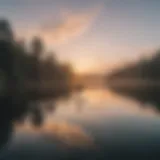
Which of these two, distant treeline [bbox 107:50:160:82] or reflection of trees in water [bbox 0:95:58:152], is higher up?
distant treeline [bbox 107:50:160:82]

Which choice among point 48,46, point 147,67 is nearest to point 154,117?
point 147,67

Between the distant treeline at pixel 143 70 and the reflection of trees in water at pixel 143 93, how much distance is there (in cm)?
6

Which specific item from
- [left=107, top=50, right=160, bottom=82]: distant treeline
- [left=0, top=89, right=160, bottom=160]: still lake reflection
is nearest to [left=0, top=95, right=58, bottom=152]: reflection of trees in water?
[left=0, top=89, right=160, bottom=160]: still lake reflection

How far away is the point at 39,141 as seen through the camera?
141 centimetres

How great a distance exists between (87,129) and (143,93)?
0.33 m

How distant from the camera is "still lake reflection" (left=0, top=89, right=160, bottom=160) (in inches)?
54.6

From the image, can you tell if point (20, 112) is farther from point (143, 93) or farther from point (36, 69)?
point (143, 93)

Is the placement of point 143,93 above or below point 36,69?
below

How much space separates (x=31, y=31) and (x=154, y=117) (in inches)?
29.8

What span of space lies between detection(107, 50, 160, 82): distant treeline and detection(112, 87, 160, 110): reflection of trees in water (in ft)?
0.19

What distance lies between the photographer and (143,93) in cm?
144

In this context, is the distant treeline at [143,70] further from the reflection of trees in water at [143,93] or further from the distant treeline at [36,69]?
the distant treeline at [36,69]

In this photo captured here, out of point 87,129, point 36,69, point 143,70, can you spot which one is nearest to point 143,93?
point 143,70

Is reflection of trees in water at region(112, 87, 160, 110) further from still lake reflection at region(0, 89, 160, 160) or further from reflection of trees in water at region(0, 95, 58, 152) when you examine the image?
reflection of trees in water at region(0, 95, 58, 152)
